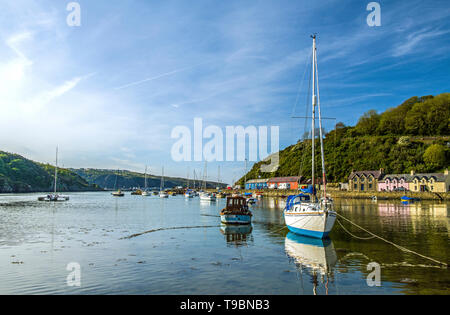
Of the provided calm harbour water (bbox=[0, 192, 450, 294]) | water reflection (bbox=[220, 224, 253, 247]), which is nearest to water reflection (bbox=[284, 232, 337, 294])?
calm harbour water (bbox=[0, 192, 450, 294])

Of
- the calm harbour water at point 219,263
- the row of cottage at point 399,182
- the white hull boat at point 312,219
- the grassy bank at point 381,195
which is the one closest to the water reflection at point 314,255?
the calm harbour water at point 219,263

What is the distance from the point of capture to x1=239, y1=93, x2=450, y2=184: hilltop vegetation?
429 feet

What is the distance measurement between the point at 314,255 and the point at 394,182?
10681 centimetres

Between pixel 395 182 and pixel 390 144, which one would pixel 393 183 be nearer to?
pixel 395 182

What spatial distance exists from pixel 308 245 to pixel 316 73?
53.9 ft

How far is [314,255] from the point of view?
68.1ft

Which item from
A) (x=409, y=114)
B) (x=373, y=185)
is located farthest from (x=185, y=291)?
(x=409, y=114)

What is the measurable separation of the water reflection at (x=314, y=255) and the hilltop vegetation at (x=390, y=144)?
329ft

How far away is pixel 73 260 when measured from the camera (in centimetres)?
1975

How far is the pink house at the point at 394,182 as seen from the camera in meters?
110

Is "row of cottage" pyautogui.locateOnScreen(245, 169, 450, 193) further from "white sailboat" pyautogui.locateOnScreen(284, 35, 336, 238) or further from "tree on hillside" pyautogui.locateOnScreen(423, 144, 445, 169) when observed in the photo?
"white sailboat" pyautogui.locateOnScreen(284, 35, 336, 238)

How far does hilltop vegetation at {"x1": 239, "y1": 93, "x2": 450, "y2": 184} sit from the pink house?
1743 centimetres

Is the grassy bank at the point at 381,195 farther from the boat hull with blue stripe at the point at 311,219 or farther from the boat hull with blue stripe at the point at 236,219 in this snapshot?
the boat hull with blue stripe at the point at 311,219
